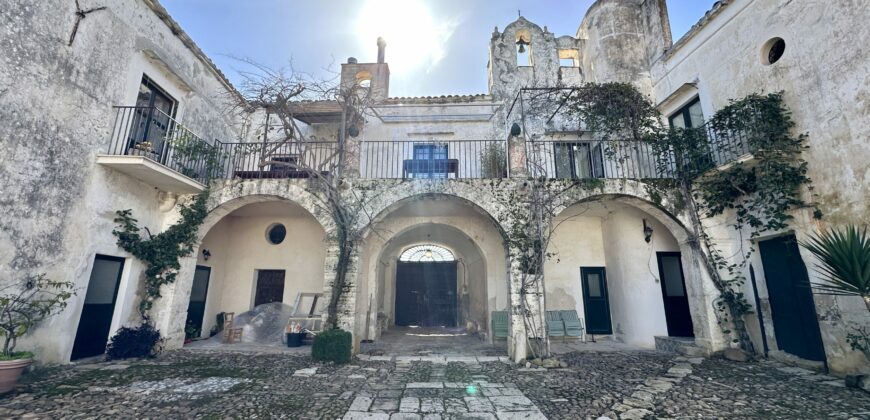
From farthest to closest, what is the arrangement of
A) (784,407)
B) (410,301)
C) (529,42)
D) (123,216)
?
(410,301) → (529,42) → (123,216) → (784,407)

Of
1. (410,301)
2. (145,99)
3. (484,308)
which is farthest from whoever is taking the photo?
(410,301)

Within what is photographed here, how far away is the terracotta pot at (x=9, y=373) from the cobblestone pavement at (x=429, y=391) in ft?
0.62

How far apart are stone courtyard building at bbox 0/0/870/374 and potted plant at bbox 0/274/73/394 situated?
0.23m

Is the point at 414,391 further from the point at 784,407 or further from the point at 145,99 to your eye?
the point at 145,99

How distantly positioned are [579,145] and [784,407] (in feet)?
25.8

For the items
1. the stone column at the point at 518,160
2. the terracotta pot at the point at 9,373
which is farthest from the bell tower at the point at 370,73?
the terracotta pot at the point at 9,373

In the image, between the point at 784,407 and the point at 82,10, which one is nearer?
the point at 784,407

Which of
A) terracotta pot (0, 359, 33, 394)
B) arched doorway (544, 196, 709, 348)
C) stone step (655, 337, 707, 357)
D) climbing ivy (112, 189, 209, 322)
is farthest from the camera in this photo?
arched doorway (544, 196, 709, 348)

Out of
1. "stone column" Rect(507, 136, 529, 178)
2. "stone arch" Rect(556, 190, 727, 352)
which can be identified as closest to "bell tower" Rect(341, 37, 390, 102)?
"stone column" Rect(507, 136, 529, 178)

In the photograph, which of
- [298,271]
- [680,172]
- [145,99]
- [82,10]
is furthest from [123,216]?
[680,172]

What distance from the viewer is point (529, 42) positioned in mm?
12672

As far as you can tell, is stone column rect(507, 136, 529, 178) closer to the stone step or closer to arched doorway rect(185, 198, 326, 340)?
the stone step

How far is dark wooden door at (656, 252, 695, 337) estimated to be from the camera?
912cm

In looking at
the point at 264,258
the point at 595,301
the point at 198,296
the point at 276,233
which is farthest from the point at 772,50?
the point at 198,296
